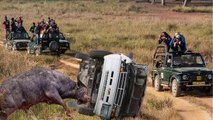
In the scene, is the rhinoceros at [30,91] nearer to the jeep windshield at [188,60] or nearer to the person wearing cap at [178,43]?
the jeep windshield at [188,60]

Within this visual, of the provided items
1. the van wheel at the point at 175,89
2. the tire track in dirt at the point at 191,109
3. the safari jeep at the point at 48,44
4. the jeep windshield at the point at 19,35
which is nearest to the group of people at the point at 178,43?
the van wheel at the point at 175,89

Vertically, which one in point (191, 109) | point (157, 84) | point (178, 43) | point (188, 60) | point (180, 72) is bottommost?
point (191, 109)

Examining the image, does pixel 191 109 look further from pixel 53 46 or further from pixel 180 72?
pixel 53 46

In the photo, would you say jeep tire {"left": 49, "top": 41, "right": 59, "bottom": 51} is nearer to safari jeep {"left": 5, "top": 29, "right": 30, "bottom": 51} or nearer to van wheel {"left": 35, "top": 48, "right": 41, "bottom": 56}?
van wheel {"left": 35, "top": 48, "right": 41, "bottom": 56}

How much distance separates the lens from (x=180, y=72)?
14.9 metres

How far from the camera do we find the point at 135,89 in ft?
28.9

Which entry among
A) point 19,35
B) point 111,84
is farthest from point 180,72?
point 19,35

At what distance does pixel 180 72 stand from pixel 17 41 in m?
14.7

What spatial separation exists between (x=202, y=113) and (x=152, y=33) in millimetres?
20533

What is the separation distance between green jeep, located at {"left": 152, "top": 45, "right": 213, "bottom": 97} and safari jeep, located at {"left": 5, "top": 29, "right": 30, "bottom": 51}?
1202 centimetres

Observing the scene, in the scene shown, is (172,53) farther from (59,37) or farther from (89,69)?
(59,37)

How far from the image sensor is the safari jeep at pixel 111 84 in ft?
27.7

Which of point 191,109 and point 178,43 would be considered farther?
point 178,43

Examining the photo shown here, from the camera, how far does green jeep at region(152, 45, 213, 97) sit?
14.8 meters
